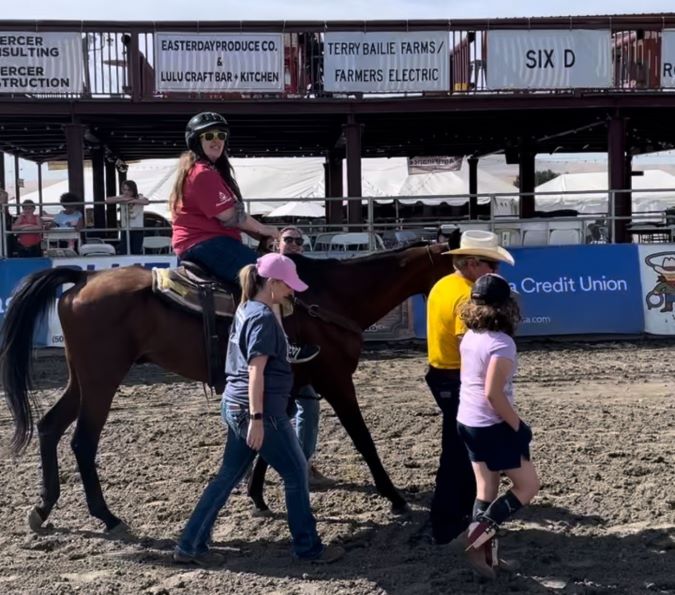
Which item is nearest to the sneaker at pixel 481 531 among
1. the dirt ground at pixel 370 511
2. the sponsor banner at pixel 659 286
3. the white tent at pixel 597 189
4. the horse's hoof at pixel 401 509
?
the dirt ground at pixel 370 511

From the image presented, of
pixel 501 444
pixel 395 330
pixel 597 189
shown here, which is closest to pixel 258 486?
pixel 501 444

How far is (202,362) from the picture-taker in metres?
5.50

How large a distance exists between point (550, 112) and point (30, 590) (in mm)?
14458

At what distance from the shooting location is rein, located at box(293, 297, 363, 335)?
17.9 feet

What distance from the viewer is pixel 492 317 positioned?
416 centimetres

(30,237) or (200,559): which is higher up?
(30,237)

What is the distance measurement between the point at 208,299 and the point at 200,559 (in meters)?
1.52

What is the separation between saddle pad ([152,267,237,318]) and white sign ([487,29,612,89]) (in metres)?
11.1

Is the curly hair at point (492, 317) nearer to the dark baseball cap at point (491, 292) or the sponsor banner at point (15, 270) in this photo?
the dark baseball cap at point (491, 292)

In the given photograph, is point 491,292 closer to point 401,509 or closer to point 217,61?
point 401,509

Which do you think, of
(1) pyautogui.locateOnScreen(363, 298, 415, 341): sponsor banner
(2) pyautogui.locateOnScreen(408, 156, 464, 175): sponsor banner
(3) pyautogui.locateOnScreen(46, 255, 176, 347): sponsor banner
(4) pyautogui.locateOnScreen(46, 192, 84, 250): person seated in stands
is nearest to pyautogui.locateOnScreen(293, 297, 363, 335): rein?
(3) pyautogui.locateOnScreen(46, 255, 176, 347): sponsor banner

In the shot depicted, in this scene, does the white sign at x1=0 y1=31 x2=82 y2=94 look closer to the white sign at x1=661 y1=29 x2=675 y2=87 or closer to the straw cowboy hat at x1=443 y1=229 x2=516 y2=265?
the white sign at x1=661 y1=29 x2=675 y2=87

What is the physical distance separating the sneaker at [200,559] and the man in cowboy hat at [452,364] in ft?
3.91

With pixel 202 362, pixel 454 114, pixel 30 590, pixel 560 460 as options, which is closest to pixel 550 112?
pixel 454 114
